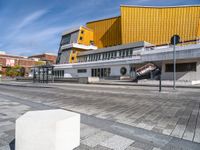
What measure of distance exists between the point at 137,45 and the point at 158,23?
13079 millimetres

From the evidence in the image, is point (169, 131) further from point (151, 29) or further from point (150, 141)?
point (151, 29)

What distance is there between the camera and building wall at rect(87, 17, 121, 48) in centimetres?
5444

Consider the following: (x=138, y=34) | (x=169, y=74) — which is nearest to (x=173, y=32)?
(x=138, y=34)

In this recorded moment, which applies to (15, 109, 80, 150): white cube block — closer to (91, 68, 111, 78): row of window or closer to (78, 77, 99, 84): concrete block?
(78, 77, 99, 84): concrete block

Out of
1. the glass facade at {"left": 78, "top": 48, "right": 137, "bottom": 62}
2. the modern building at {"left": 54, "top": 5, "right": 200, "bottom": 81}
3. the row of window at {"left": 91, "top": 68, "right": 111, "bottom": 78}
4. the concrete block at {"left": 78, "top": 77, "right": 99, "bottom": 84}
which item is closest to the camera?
the modern building at {"left": 54, "top": 5, "right": 200, "bottom": 81}

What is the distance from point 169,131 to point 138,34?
146 ft

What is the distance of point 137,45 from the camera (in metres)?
36.6

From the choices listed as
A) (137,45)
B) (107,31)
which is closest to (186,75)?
(137,45)

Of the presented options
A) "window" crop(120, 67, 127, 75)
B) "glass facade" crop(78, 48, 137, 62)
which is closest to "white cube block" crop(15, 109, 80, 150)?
"window" crop(120, 67, 127, 75)

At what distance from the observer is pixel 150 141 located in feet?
12.4

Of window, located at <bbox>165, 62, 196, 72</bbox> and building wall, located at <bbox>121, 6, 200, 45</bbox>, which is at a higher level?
building wall, located at <bbox>121, 6, 200, 45</bbox>

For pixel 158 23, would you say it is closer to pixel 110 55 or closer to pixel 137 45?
pixel 137 45

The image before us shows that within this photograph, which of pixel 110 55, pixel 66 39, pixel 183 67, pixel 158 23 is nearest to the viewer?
pixel 183 67

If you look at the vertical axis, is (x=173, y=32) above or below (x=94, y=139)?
above
